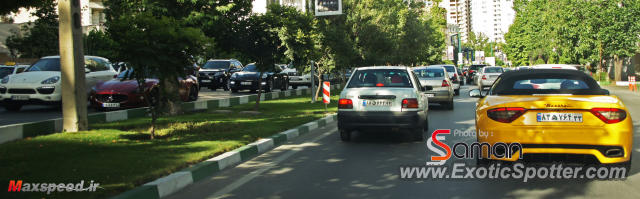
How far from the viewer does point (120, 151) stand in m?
8.11

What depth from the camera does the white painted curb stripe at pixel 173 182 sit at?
6.02m

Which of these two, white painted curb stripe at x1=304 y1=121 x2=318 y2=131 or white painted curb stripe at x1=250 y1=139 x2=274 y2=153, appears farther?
white painted curb stripe at x1=304 y1=121 x2=318 y2=131

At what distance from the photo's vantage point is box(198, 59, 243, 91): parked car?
2872cm

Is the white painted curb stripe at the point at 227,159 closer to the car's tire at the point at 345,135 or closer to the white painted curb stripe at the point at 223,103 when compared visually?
the car's tire at the point at 345,135

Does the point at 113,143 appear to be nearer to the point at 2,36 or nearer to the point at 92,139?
the point at 92,139

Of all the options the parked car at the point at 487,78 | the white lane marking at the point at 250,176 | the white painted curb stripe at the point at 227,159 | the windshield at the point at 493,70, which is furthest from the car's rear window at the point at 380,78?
the windshield at the point at 493,70

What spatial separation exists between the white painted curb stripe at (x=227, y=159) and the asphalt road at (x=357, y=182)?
6.6 inches

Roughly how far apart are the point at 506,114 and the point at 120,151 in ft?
17.3

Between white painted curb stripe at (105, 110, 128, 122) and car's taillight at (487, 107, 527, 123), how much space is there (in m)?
9.34

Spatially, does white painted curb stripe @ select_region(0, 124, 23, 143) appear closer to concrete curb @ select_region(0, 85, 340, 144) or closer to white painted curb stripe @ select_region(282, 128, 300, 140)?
concrete curb @ select_region(0, 85, 340, 144)

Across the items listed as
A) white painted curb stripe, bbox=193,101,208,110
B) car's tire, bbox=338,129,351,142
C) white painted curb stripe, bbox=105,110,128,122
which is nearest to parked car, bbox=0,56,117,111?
white painted curb stripe, bbox=105,110,128,122

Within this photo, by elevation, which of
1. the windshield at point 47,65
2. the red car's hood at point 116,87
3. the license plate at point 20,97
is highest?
the windshield at point 47,65

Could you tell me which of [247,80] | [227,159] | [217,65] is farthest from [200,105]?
[217,65]

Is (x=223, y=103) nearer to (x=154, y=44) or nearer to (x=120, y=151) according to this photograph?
(x=154, y=44)
